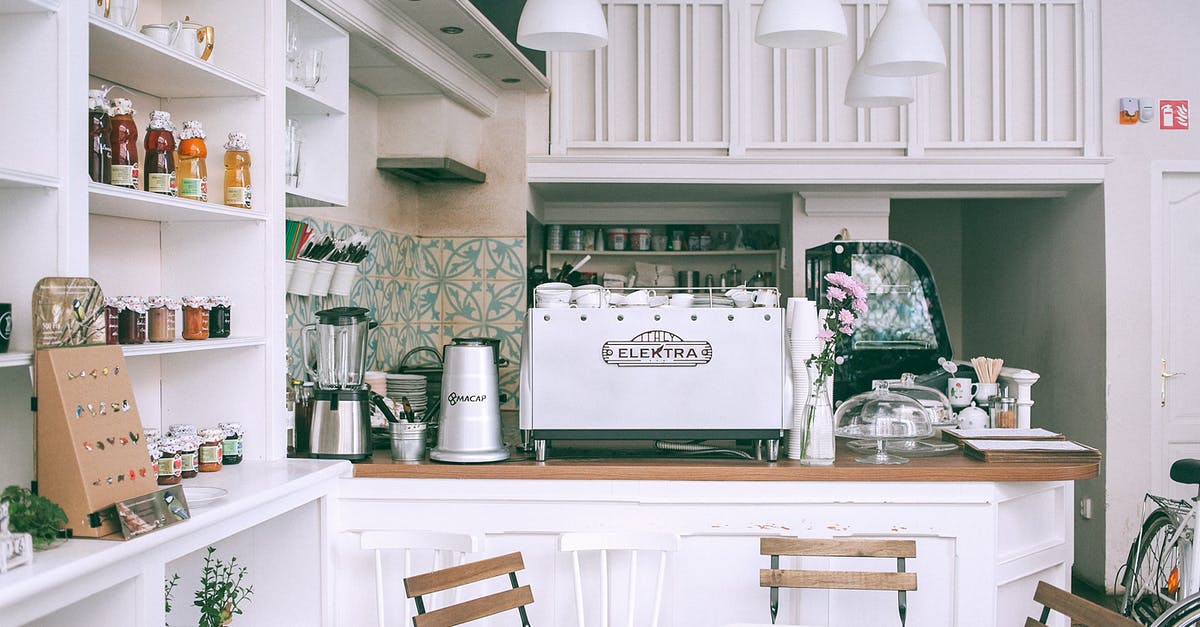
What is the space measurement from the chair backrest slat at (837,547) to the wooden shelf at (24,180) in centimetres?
192

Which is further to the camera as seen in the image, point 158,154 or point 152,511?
point 158,154

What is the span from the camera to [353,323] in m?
3.17

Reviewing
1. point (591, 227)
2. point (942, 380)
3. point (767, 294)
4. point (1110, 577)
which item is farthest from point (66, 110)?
point (1110, 577)

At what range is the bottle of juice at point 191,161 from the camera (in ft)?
8.40

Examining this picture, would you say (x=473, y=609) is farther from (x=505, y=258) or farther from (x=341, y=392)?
(x=505, y=258)

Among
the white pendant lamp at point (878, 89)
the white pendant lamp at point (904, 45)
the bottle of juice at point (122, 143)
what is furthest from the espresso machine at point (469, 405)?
the white pendant lamp at point (878, 89)

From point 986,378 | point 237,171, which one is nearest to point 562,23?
point 237,171

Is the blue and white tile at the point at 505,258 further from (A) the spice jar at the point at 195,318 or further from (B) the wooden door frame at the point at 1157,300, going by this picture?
(B) the wooden door frame at the point at 1157,300

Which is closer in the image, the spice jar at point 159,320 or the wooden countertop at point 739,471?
the spice jar at point 159,320

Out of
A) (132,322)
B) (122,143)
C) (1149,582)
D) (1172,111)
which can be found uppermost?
(1172,111)

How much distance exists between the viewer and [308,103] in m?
3.17

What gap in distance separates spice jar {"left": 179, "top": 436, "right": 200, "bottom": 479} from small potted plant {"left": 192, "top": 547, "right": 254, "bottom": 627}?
8.4 inches

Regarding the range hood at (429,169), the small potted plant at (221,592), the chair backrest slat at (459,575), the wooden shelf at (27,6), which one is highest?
the range hood at (429,169)

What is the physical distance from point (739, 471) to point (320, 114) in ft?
5.97
